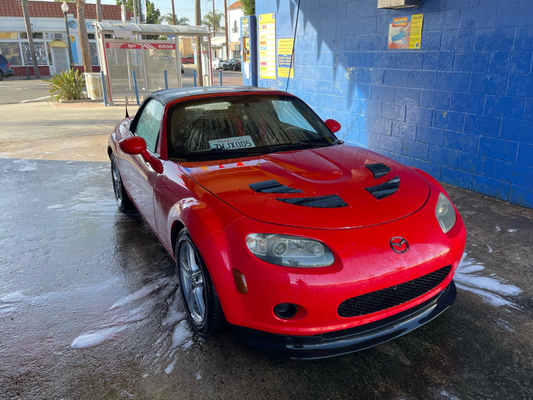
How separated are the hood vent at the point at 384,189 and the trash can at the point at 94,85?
15881 mm

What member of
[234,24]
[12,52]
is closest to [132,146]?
[12,52]

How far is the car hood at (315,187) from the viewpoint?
2.34 meters

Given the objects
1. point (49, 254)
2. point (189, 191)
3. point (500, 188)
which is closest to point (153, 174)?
point (189, 191)

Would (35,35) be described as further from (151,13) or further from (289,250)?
(289,250)

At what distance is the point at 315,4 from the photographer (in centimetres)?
795

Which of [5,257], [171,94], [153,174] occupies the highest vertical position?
[171,94]

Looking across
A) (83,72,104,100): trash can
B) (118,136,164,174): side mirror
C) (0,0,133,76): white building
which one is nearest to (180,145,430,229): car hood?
(118,136,164,174): side mirror

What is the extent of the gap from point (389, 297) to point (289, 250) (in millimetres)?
594

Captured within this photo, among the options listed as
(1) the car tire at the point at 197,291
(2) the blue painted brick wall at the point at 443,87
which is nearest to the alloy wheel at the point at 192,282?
(1) the car tire at the point at 197,291

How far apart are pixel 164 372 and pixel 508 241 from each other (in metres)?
3.35

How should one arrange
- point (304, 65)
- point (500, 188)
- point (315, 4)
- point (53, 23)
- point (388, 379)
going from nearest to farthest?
point (388, 379), point (500, 188), point (315, 4), point (304, 65), point (53, 23)

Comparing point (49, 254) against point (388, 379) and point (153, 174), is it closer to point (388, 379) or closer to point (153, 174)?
point (153, 174)

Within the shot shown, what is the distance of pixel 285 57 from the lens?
9258mm

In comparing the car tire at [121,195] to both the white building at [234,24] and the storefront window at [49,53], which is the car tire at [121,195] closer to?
the storefront window at [49,53]
